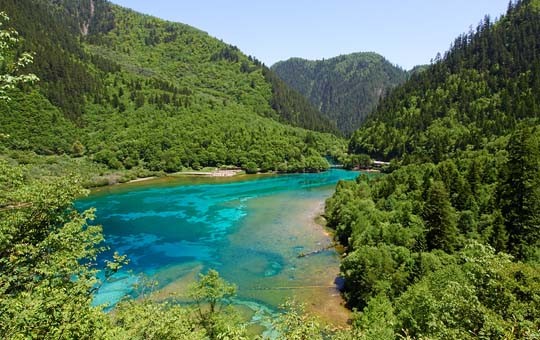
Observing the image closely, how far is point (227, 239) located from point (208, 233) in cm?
581

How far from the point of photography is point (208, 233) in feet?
238

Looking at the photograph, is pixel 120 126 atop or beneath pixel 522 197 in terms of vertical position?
atop

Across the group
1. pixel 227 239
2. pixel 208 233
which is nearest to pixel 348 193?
pixel 227 239

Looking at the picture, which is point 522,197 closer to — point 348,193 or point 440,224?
point 440,224

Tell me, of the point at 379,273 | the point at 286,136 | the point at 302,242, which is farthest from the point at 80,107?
the point at 379,273

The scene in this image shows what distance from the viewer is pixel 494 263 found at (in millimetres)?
20469

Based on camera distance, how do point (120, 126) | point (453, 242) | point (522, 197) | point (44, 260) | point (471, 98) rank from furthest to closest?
point (120, 126), point (471, 98), point (453, 242), point (522, 197), point (44, 260)

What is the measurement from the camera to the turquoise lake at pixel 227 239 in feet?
152

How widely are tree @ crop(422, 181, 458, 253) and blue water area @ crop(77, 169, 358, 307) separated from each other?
15.3 m

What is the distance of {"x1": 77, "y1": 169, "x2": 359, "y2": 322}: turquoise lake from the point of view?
46.3m

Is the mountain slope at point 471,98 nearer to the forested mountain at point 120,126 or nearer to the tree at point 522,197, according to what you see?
the forested mountain at point 120,126

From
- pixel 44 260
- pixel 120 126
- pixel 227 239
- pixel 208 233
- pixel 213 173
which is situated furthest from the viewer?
pixel 120 126

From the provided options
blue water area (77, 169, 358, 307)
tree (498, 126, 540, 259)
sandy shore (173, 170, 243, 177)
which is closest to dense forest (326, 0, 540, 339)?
tree (498, 126, 540, 259)

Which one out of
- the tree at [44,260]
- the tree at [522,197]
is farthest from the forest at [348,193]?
the tree at [522,197]
